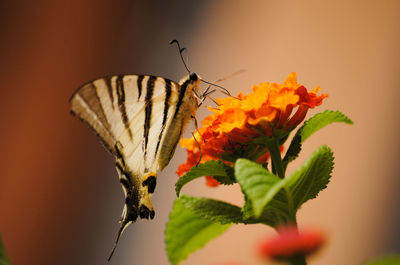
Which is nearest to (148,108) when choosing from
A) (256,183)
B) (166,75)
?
(256,183)

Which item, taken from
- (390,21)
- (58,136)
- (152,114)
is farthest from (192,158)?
(58,136)

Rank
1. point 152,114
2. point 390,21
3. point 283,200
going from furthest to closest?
point 390,21, point 152,114, point 283,200

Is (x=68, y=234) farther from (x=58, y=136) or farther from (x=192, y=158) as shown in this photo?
(x=192, y=158)

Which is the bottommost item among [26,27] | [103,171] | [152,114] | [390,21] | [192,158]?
[192,158]

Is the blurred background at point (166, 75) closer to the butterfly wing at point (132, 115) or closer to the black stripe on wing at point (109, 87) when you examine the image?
the butterfly wing at point (132, 115)

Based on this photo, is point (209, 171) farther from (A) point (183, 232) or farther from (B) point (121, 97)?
(B) point (121, 97)

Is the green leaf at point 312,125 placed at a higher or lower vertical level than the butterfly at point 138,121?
lower

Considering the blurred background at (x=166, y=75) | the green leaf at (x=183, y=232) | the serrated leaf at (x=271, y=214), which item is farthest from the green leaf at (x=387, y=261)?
the blurred background at (x=166, y=75)
